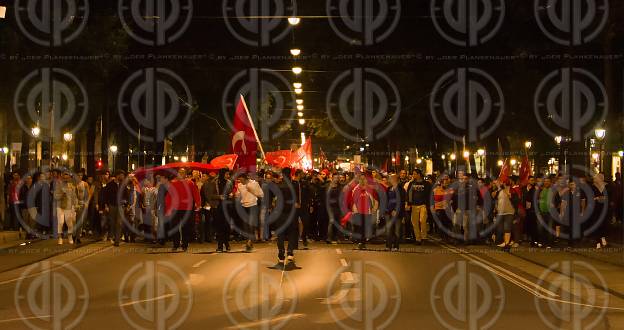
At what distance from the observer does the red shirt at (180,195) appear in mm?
24828

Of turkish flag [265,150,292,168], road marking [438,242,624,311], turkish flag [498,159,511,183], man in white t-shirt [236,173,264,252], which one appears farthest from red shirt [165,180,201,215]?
turkish flag [265,150,292,168]

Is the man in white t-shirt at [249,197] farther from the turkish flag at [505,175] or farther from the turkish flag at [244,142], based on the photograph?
the turkish flag at [505,175]

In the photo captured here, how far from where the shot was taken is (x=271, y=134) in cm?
7312

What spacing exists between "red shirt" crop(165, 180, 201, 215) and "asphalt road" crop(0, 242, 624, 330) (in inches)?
89.9

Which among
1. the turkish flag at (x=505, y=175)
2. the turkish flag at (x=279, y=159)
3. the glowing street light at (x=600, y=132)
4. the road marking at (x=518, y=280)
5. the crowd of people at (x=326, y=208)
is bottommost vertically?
the road marking at (x=518, y=280)

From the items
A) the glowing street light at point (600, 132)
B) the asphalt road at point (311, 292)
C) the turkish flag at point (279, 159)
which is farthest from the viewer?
the turkish flag at point (279, 159)

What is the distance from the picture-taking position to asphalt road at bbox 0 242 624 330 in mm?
12078

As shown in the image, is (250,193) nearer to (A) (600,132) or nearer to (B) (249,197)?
(B) (249,197)

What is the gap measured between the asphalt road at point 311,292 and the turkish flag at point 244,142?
3.35 m

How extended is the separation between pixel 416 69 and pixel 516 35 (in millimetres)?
3202

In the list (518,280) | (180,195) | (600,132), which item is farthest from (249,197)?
(600,132)

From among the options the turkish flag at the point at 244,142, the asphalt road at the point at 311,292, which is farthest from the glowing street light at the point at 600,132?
the turkish flag at the point at 244,142

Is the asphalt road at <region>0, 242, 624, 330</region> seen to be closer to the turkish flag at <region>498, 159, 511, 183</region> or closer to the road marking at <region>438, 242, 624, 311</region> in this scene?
the road marking at <region>438, 242, 624, 311</region>

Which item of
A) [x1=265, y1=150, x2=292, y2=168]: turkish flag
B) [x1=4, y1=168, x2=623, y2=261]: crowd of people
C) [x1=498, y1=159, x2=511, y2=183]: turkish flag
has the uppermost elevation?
[x1=265, y1=150, x2=292, y2=168]: turkish flag
